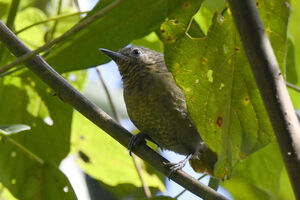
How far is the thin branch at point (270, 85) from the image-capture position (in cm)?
141

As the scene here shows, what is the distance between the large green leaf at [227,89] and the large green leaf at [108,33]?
23 centimetres

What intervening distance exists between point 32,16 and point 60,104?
0.64 meters

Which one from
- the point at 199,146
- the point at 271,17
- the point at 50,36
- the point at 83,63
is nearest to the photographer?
the point at 271,17

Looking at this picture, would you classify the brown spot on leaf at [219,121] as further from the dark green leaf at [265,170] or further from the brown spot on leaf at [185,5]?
the dark green leaf at [265,170]

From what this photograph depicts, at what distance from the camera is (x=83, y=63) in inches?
98.8

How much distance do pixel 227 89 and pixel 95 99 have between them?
1.92m

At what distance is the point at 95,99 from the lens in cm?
391

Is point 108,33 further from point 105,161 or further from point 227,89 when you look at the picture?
point 105,161

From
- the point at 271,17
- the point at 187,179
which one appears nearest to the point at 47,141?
the point at 187,179

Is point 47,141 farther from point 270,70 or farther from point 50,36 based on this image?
point 270,70

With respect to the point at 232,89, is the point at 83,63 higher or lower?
higher

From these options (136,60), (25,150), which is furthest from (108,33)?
(136,60)

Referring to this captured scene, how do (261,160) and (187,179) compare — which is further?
(261,160)

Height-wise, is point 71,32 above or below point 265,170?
above
